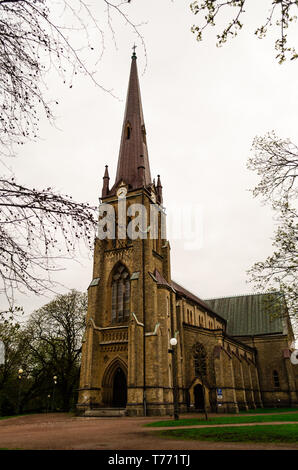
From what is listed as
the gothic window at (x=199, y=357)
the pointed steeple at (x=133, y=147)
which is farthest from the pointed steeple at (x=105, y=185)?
the gothic window at (x=199, y=357)

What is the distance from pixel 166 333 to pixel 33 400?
1117 inches

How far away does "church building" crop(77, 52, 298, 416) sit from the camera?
2653 cm

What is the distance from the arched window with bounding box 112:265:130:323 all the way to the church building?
0.09 metres

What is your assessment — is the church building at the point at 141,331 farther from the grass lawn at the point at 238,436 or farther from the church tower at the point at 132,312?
the grass lawn at the point at 238,436

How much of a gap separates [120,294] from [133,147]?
16283 mm

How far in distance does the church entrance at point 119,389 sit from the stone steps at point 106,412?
7.36 ft

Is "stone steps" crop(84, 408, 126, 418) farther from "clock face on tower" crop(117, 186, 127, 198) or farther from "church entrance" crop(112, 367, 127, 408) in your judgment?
"clock face on tower" crop(117, 186, 127, 198)

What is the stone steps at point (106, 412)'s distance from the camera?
25.4m

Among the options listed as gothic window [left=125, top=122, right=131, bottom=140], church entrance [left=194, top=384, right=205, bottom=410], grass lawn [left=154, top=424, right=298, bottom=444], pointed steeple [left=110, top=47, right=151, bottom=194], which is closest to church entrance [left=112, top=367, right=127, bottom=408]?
church entrance [left=194, top=384, right=205, bottom=410]

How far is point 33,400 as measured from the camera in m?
46.3
